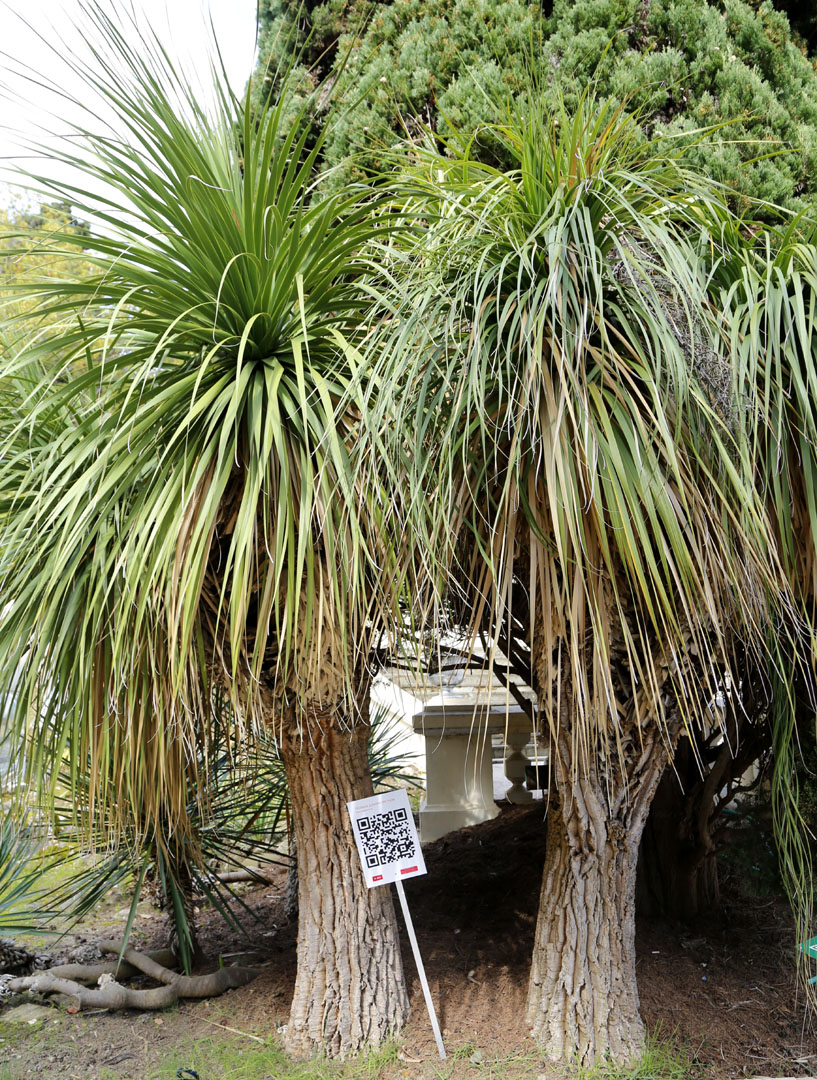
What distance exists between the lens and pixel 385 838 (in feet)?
10.0

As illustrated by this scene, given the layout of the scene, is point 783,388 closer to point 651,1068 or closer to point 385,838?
point 385,838

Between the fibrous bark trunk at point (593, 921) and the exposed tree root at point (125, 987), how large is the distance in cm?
142

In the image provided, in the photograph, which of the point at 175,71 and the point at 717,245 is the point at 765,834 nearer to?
the point at 717,245

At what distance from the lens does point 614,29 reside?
3.99 meters

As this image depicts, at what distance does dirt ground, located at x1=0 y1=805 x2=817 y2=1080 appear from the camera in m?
3.07

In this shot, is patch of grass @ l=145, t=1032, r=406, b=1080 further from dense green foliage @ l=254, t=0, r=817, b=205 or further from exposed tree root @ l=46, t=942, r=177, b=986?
dense green foliage @ l=254, t=0, r=817, b=205

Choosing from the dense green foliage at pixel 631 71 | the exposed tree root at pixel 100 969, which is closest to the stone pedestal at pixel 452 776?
the exposed tree root at pixel 100 969

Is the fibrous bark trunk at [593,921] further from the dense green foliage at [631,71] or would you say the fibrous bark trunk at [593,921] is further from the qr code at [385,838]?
the dense green foliage at [631,71]

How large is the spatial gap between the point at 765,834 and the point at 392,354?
9.34 ft

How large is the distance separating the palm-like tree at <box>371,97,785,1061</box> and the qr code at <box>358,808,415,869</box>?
2.02 feet

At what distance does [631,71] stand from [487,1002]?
400 centimetres

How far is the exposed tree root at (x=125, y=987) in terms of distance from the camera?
3559 millimetres

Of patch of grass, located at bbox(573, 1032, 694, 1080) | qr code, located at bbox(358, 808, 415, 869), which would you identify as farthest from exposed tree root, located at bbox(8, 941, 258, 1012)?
patch of grass, located at bbox(573, 1032, 694, 1080)

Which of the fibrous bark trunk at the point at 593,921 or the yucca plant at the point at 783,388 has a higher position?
the yucca plant at the point at 783,388
